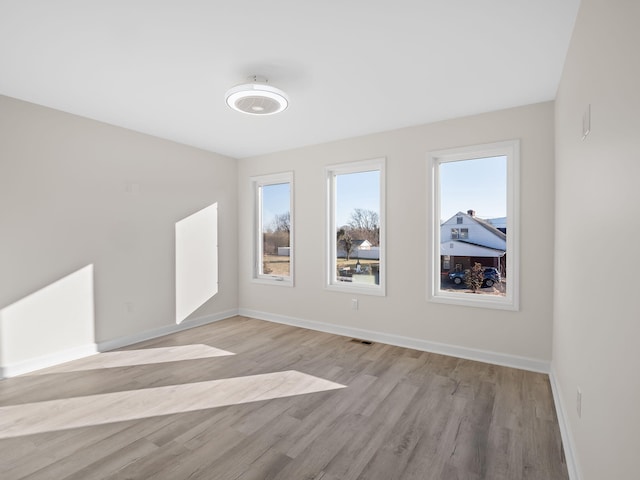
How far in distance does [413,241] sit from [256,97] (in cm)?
232

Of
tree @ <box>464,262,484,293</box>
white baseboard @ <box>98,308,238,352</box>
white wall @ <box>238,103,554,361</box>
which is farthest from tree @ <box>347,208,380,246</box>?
white baseboard @ <box>98,308,238,352</box>

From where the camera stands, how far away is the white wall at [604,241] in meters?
1.02

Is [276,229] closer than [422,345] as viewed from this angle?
No

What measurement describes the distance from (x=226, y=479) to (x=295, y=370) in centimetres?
145

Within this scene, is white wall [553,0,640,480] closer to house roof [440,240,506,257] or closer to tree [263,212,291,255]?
house roof [440,240,506,257]

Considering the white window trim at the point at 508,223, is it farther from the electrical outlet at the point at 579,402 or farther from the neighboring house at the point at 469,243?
the electrical outlet at the point at 579,402

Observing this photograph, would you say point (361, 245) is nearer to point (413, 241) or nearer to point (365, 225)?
point (365, 225)

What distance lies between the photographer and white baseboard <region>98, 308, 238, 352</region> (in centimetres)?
375

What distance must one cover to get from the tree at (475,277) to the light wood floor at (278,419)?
0.81 meters

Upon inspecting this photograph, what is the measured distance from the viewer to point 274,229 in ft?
17.1

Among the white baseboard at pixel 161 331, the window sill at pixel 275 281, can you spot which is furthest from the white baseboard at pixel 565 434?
the white baseboard at pixel 161 331

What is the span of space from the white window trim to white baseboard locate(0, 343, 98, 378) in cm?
390

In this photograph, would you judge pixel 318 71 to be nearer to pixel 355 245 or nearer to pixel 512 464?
pixel 355 245

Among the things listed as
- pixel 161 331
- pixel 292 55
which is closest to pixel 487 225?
pixel 292 55
